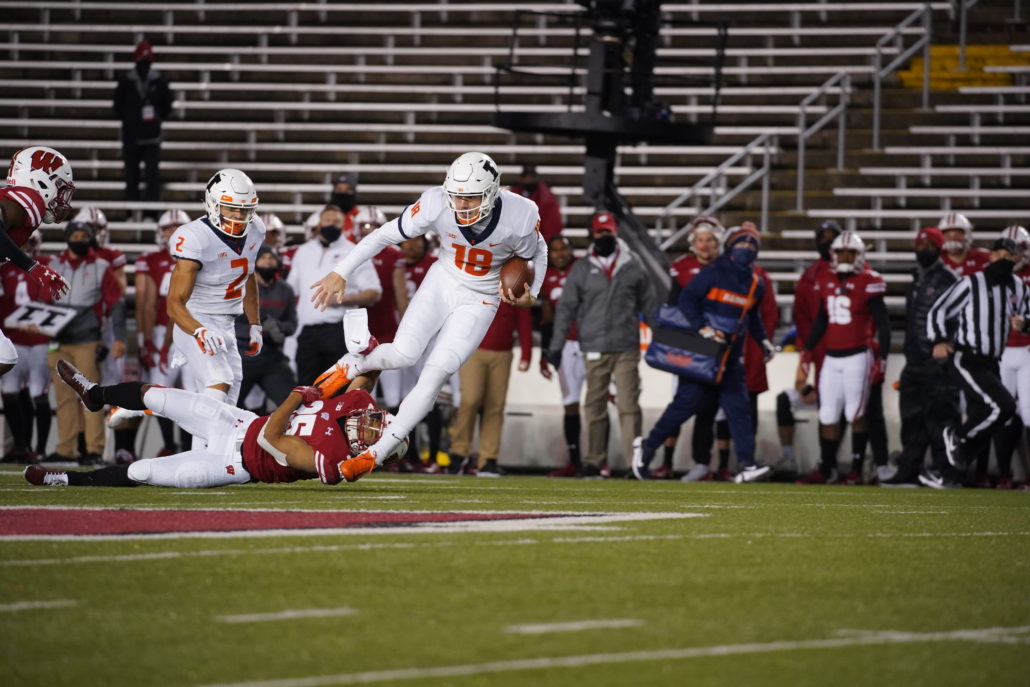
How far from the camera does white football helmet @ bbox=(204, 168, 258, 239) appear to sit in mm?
8562

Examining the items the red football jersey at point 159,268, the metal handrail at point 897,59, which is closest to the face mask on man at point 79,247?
the red football jersey at point 159,268

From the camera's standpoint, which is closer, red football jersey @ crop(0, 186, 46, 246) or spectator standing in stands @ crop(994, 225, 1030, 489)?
red football jersey @ crop(0, 186, 46, 246)

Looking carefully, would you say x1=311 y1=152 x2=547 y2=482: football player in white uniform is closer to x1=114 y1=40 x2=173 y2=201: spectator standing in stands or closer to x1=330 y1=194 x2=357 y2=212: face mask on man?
x1=330 y1=194 x2=357 y2=212: face mask on man

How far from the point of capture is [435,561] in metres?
5.16

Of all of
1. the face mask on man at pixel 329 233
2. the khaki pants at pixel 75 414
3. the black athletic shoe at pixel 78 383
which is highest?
the face mask on man at pixel 329 233

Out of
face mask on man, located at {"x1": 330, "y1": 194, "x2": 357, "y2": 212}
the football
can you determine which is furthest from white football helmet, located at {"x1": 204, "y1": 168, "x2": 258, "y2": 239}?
face mask on man, located at {"x1": 330, "y1": 194, "x2": 357, "y2": 212}

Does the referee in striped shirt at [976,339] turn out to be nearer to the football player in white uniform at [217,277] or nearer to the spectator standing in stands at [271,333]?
the spectator standing in stands at [271,333]

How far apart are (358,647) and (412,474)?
7521 millimetres

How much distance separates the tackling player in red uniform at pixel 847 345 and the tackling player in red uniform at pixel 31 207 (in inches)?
213

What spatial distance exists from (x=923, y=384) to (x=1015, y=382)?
2.26 feet

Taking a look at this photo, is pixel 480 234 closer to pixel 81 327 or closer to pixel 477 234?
pixel 477 234

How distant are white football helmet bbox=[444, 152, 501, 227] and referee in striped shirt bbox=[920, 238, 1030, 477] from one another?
387 centimetres

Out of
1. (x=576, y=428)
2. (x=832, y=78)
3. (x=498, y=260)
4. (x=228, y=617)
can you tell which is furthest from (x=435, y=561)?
(x=832, y=78)

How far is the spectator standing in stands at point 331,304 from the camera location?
1166cm
